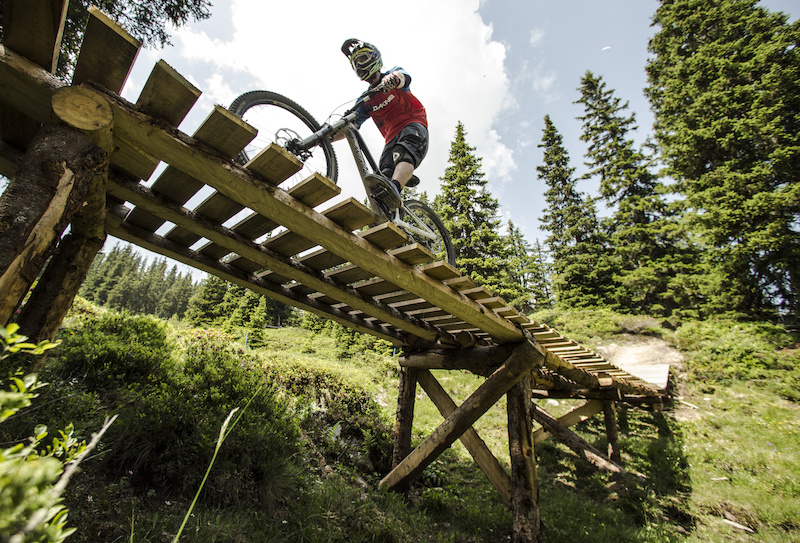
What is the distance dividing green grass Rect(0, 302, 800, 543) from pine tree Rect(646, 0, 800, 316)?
3.10 meters

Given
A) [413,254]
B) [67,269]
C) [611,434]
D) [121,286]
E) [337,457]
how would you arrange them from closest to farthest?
[413,254] → [67,269] → [337,457] → [611,434] → [121,286]

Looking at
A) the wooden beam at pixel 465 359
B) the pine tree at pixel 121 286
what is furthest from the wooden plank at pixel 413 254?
the pine tree at pixel 121 286

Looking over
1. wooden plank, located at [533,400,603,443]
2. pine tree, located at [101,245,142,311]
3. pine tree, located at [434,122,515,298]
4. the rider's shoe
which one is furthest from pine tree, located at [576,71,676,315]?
pine tree, located at [101,245,142,311]

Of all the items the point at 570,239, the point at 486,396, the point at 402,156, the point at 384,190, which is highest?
the point at 570,239

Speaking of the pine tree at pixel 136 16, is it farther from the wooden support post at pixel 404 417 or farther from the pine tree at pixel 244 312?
the pine tree at pixel 244 312

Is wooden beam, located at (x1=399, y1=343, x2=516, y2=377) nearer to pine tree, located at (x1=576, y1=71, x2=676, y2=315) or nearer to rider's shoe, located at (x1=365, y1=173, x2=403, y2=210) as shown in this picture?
rider's shoe, located at (x1=365, y1=173, x2=403, y2=210)

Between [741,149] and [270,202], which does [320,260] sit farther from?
[741,149]

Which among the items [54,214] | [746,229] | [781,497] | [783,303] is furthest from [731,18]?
[54,214]

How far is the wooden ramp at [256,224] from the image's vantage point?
5.07ft

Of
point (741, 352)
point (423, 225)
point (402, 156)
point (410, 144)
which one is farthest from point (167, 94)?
point (741, 352)

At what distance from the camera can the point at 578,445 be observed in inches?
231

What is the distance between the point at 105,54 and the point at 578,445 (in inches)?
294

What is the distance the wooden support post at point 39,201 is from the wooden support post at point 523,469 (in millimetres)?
3836

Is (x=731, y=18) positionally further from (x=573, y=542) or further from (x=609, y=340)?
(x=573, y=542)
